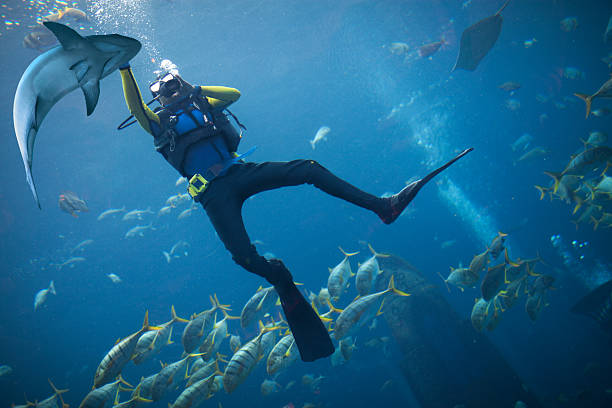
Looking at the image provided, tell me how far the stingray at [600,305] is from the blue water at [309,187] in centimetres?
236

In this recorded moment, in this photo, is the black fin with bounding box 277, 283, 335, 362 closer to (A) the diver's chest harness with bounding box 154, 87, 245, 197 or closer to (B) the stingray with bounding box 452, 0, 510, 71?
(A) the diver's chest harness with bounding box 154, 87, 245, 197

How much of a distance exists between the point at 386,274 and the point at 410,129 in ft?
93.5

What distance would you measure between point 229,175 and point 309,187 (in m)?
24.7

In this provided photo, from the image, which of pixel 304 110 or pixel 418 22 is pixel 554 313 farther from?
pixel 304 110

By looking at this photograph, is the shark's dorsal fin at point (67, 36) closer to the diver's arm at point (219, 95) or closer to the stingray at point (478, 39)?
the diver's arm at point (219, 95)

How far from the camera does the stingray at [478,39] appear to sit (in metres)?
9.47

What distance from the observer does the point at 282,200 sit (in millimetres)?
27812

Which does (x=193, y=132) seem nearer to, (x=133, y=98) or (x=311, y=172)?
(x=133, y=98)

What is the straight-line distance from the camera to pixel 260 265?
2.83 meters

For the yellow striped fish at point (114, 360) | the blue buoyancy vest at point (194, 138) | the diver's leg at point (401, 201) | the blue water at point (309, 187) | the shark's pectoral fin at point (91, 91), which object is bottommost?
the diver's leg at point (401, 201)

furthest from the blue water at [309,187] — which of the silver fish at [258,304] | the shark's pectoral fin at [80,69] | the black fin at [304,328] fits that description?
the shark's pectoral fin at [80,69]

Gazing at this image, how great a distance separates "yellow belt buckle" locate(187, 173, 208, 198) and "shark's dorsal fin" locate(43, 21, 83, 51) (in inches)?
55.5

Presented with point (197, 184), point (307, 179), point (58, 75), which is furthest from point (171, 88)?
point (307, 179)

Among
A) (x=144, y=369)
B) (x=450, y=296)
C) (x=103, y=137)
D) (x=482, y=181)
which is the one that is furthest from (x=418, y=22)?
(x=144, y=369)
